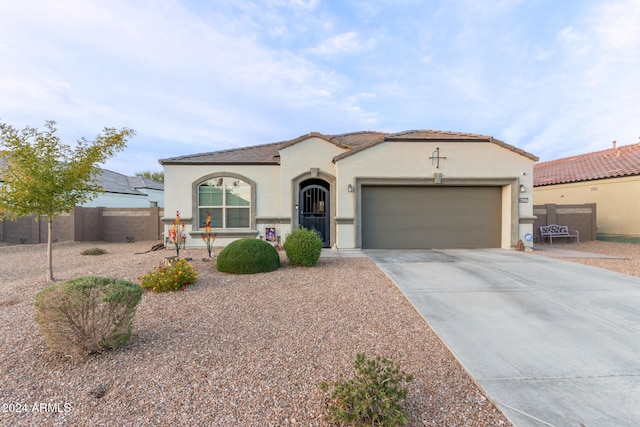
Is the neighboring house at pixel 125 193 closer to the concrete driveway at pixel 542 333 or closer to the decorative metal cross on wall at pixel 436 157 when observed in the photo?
the decorative metal cross on wall at pixel 436 157

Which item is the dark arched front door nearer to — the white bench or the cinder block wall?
the cinder block wall

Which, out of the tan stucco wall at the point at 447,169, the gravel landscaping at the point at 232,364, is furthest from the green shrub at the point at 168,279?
the tan stucco wall at the point at 447,169

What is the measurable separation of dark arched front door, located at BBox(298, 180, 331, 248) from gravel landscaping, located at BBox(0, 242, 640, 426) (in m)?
5.68

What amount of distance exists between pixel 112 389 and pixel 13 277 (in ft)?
24.0

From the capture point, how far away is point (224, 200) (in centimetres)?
1122

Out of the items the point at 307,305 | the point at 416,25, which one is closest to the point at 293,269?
the point at 307,305

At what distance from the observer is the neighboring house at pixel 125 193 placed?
2032 cm

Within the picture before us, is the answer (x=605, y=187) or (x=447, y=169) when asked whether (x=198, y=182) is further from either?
(x=605, y=187)

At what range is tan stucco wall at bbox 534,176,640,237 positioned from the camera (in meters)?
13.2

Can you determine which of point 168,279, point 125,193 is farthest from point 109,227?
point 168,279

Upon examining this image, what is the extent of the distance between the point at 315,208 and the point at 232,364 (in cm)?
824

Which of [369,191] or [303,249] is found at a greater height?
[369,191]

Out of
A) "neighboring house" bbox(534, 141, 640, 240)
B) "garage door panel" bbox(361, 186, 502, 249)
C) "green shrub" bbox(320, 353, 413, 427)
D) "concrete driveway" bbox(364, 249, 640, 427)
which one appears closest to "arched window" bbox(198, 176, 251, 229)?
"garage door panel" bbox(361, 186, 502, 249)

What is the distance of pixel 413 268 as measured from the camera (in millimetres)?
7184
